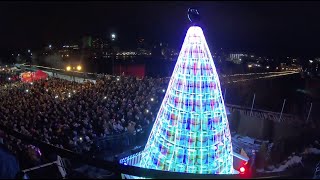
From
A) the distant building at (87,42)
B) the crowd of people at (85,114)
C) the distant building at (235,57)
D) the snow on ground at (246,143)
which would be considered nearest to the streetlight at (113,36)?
the distant building at (87,42)

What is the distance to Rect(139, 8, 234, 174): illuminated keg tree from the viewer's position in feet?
24.6

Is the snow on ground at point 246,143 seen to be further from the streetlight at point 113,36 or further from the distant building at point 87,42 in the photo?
the distant building at point 87,42

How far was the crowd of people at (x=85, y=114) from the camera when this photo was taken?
436 inches

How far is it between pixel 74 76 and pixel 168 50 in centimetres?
2575

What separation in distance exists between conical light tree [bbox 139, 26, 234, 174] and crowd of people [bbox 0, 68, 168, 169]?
4001mm

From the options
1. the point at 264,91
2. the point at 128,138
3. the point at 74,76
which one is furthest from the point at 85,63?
the point at 128,138

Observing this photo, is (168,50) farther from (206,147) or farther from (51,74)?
(206,147)

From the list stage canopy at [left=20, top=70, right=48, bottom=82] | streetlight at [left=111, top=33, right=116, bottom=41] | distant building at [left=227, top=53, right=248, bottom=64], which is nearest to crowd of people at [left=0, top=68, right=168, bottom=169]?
stage canopy at [left=20, top=70, right=48, bottom=82]

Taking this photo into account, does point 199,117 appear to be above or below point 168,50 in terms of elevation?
below

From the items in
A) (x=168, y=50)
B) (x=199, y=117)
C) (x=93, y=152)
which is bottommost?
(x=93, y=152)

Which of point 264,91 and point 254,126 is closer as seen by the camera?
point 254,126

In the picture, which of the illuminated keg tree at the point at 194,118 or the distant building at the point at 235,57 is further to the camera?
the distant building at the point at 235,57

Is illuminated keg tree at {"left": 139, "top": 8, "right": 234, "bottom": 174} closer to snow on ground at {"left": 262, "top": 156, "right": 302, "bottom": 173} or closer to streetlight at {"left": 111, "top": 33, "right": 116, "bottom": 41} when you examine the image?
snow on ground at {"left": 262, "top": 156, "right": 302, "bottom": 173}

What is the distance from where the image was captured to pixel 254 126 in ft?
45.1
